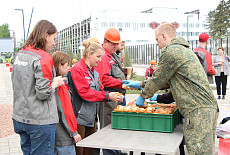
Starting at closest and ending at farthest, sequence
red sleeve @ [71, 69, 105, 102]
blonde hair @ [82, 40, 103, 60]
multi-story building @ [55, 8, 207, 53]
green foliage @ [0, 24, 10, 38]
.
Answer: red sleeve @ [71, 69, 105, 102], blonde hair @ [82, 40, 103, 60], multi-story building @ [55, 8, 207, 53], green foliage @ [0, 24, 10, 38]

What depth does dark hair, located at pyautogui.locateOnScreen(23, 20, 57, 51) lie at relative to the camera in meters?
2.65

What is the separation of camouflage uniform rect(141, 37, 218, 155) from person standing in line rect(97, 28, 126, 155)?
4.44ft

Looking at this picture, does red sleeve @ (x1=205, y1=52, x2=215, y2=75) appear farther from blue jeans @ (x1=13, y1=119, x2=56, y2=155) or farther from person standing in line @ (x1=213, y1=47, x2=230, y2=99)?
blue jeans @ (x1=13, y1=119, x2=56, y2=155)

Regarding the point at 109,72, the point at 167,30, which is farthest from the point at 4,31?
the point at 167,30

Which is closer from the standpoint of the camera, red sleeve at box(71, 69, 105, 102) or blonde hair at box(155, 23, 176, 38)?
blonde hair at box(155, 23, 176, 38)

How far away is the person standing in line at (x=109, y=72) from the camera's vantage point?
4.15 metres

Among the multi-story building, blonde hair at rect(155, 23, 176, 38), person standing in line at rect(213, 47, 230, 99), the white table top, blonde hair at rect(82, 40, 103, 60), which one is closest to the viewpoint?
the white table top

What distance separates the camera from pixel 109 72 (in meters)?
4.21

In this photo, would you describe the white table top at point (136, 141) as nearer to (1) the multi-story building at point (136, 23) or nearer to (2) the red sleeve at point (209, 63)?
(2) the red sleeve at point (209, 63)

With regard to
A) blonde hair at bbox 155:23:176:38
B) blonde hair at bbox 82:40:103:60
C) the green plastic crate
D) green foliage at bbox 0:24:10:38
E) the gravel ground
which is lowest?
the gravel ground

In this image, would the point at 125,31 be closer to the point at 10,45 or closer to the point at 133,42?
the point at 133,42

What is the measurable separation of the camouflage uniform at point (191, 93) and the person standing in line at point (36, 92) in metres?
1.17

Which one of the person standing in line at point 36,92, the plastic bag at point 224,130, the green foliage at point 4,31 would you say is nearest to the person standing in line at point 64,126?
the person standing in line at point 36,92

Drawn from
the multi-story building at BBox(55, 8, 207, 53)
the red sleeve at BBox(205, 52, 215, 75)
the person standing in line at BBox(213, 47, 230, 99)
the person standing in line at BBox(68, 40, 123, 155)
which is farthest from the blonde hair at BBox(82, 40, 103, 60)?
the multi-story building at BBox(55, 8, 207, 53)
